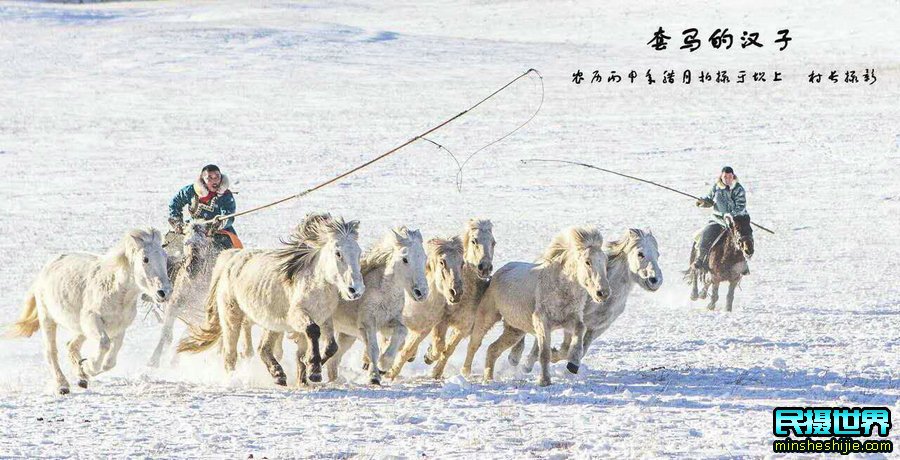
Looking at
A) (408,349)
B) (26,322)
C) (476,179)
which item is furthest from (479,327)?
(476,179)

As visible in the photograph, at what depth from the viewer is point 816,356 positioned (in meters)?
10.5

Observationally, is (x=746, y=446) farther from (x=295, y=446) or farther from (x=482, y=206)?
(x=482, y=206)

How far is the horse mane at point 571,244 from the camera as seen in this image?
9.06m

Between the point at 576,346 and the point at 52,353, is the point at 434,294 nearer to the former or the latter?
the point at 576,346

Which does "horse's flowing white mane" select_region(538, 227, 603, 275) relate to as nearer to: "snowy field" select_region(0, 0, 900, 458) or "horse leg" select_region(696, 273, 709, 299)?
"snowy field" select_region(0, 0, 900, 458)

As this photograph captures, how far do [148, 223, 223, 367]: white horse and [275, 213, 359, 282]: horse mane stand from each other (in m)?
1.37

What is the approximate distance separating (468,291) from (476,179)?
1582cm

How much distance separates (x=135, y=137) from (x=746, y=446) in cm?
2548

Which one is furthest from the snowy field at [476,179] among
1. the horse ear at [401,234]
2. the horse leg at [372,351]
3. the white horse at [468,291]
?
the horse ear at [401,234]

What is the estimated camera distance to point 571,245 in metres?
9.22

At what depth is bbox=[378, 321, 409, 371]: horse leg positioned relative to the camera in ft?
28.5

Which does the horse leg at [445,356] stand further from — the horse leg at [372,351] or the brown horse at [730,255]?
the brown horse at [730,255]

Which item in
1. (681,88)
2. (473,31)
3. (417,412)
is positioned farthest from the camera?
(473,31)

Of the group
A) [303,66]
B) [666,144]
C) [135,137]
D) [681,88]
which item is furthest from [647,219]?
[303,66]
